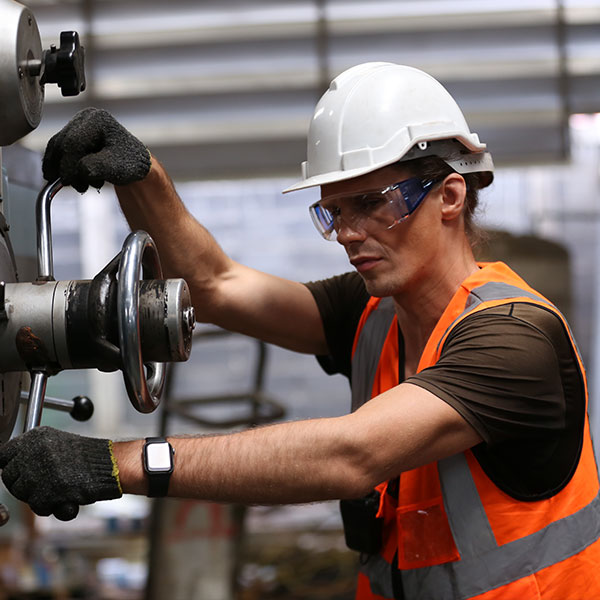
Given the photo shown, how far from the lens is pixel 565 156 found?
367 cm

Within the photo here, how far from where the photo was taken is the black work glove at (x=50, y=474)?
1016 mm

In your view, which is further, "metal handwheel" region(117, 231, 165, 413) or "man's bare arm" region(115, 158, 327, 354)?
"man's bare arm" region(115, 158, 327, 354)

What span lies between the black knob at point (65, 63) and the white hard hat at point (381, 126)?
0.47 m

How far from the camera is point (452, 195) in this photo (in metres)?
1.49

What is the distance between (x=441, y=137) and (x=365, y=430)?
575 mm

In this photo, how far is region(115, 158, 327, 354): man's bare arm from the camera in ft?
5.10

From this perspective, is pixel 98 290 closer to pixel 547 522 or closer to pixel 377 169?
pixel 377 169

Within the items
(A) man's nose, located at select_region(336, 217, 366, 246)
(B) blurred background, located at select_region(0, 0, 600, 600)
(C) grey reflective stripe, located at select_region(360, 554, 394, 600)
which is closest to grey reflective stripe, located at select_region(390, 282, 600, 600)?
(C) grey reflective stripe, located at select_region(360, 554, 394, 600)

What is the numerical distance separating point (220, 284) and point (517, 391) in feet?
2.34

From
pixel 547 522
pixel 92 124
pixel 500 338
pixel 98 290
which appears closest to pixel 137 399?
pixel 98 290

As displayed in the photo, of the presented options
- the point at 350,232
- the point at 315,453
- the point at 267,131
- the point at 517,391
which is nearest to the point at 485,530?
the point at 517,391

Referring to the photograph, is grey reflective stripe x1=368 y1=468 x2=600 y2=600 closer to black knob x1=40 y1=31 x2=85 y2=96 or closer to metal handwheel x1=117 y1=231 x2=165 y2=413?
metal handwheel x1=117 y1=231 x2=165 y2=413

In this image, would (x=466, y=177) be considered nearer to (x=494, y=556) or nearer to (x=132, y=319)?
(x=494, y=556)

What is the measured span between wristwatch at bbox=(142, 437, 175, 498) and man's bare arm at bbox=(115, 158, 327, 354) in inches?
22.5
